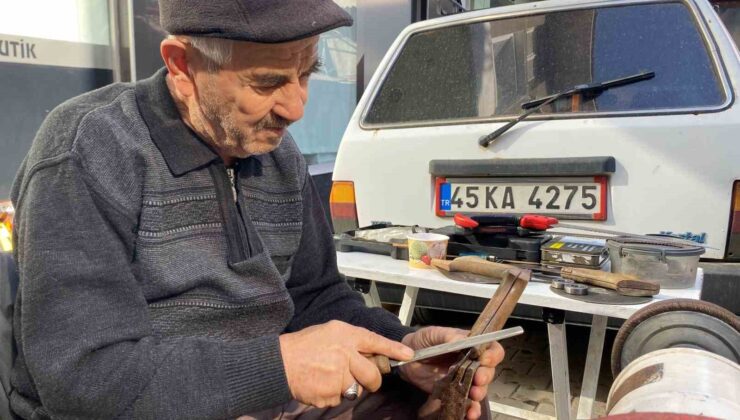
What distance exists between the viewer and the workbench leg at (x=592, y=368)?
6.09 ft

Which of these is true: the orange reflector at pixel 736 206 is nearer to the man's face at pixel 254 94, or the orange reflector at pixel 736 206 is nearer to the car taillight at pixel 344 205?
the car taillight at pixel 344 205

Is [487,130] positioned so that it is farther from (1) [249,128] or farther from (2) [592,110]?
(1) [249,128]

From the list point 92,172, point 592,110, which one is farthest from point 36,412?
point 592,110

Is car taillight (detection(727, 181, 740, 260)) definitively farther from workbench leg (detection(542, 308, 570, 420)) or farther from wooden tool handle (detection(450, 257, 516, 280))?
wooden tool handle (detection(450, 257, 516, 280))

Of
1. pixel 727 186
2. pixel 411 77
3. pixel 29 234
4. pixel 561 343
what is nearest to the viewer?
pixel 29 234

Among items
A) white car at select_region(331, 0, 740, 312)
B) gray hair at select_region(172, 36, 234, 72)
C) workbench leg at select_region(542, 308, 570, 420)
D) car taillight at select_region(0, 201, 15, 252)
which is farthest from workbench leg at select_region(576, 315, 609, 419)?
car taillight at select_region(0, 201, 15, 252)

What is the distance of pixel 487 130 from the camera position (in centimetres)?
256

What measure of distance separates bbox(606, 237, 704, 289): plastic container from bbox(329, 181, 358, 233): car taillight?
4.39 feet

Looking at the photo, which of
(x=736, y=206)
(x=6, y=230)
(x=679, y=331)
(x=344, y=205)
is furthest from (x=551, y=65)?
(x=6, y=230)

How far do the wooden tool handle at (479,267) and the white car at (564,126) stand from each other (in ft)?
2.63

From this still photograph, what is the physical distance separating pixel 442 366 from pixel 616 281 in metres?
0.55

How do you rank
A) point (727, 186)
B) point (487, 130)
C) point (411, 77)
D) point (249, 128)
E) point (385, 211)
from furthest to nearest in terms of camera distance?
1. point (411, 77)
2. point (385, 211)
3. point (487, 130)
4. point (727, 186)
5. point (249, 128)

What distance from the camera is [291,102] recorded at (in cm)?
122

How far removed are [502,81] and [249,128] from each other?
1.82 m
